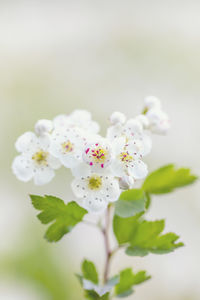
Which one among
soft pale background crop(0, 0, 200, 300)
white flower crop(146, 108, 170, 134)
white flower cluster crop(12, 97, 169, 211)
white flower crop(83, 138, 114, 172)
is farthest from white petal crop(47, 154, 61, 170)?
soft pale background crop(0, 0, 200, 300)

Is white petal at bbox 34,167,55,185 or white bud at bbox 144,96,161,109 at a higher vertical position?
white bud at bbox 144,96,161,109

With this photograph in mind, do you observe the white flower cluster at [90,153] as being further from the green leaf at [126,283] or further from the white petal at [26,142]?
the green leaf at [126,283]

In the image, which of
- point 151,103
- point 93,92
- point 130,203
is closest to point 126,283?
point 130,203

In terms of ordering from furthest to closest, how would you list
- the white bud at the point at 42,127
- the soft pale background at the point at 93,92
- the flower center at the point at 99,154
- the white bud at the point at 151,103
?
the soft pale background at the point at 93,92, the white bud at the point at 151,103, the white bud at the point at 42,127, the flower center at the point at 99,154

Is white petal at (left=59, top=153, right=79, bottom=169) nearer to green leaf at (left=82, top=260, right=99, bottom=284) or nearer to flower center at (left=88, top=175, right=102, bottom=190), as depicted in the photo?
flower center at (left=88, top=175, right=102, bottom=190)

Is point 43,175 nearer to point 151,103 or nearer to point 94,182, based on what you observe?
point 94,182

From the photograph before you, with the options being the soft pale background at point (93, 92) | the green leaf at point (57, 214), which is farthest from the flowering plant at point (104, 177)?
the soft pale background at point (93, 92)

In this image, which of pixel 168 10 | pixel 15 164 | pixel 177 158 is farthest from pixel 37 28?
Result: pixel 15 164
